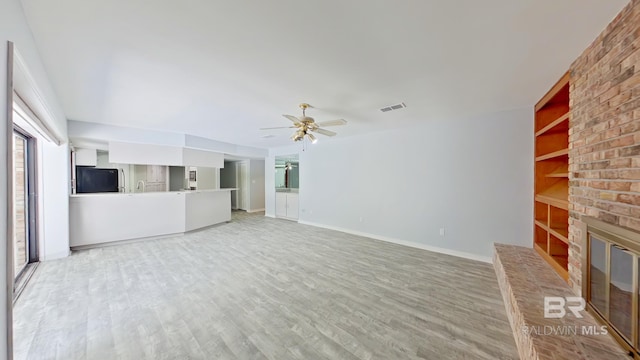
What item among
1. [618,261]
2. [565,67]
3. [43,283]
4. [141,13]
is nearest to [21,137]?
[43,283]

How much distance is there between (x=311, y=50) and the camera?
202 centimetres

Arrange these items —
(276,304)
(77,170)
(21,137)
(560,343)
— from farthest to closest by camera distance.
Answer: (77,170) → (21,137) → (276,304) → (560,343)

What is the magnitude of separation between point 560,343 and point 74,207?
23.7 ft

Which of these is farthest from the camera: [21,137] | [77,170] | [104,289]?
[77,170]

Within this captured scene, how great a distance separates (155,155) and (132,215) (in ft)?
4.96

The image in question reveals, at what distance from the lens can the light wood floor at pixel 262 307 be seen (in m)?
1.92

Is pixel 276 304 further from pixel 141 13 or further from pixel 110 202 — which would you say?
pixel 110 202

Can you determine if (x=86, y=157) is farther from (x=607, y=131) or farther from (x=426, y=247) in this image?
(x=607, y=131)

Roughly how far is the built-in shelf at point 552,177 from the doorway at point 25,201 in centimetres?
756

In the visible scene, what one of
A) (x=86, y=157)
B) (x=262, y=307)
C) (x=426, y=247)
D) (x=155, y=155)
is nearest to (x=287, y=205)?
(x=155, y=155)

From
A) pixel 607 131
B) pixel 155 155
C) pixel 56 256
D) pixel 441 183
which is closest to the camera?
pixel 607 131

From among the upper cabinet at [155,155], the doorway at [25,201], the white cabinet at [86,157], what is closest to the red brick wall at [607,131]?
the doorway at [25,201]

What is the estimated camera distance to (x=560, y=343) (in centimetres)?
151

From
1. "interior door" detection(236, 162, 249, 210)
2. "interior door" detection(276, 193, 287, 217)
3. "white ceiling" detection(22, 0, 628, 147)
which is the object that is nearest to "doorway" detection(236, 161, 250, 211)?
"interior door" detection(236, 162, 249, 210)
